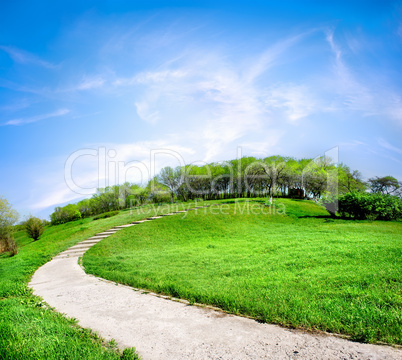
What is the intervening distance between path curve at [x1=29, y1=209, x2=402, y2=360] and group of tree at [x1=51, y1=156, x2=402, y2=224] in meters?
38.6

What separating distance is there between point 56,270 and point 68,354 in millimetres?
7206

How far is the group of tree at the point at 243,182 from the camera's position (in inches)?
1682

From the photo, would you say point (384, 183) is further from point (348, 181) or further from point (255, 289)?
point (255, 289)

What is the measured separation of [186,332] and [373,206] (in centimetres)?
2019

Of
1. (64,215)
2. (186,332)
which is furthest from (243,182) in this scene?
(186,332)

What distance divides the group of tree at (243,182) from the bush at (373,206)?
759 inches

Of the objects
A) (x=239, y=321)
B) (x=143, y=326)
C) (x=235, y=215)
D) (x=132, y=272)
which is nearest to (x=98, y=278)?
(x=132, y=272)

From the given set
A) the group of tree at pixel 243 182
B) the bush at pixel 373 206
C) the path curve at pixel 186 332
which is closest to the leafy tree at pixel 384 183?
the group of tree at pixel 243 182

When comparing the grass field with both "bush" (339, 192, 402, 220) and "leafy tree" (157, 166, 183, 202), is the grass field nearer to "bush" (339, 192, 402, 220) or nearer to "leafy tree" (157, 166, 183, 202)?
"bush" (339, 192, 402, 220)

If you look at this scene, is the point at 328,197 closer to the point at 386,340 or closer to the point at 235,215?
the point at 235,215

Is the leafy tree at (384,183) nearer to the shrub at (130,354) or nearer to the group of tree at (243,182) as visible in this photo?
the group of tree at (243,182)

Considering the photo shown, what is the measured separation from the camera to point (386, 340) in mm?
3209

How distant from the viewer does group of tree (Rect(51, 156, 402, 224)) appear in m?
42.7

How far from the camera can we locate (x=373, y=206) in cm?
1856
